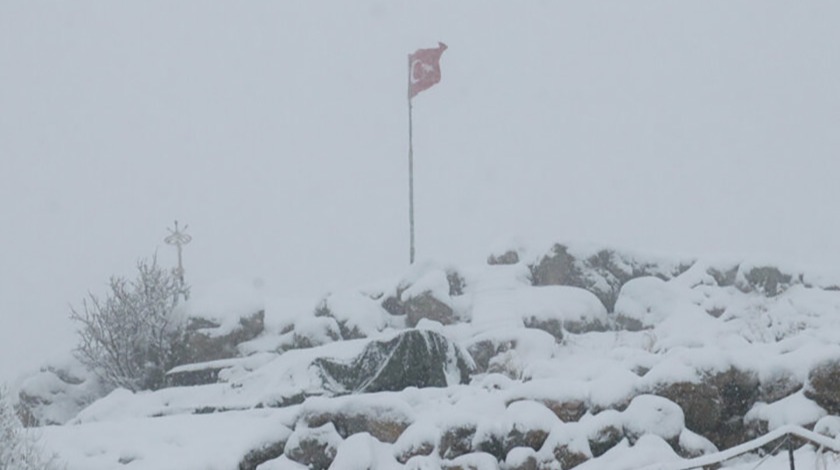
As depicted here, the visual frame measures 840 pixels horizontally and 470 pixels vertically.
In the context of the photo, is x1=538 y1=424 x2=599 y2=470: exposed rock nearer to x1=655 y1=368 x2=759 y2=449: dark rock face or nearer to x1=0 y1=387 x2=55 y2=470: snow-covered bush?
x1=655 y1=368 x2=759 y2=449: dark rock face

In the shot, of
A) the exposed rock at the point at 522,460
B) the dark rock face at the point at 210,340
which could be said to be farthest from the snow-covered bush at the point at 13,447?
the dark rock face at the point at 210,340

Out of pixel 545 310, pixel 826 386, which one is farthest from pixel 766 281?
pixel 826 386

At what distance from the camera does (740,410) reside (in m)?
9.78

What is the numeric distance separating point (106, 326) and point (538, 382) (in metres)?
14.2

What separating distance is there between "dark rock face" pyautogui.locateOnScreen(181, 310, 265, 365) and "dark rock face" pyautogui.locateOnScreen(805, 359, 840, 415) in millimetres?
14265

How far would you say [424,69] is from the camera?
28531 millimetres

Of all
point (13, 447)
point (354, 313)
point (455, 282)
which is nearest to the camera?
point (13, 447)

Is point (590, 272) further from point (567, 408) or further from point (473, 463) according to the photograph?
point (473, 463)

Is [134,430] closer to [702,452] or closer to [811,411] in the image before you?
[702,452]

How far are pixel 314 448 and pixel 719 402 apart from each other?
4208mm

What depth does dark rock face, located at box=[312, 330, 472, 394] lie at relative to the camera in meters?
14.5

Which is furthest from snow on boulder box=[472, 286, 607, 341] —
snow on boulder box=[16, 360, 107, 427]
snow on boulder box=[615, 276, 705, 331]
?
snow on boulder box=[16, 360, 107, 427]

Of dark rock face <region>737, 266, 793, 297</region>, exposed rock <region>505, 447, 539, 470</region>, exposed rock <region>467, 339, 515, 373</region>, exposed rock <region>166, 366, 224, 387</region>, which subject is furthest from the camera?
dark rock face <region>737, 266, 793, 297</region>

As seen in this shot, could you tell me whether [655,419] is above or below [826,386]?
below
